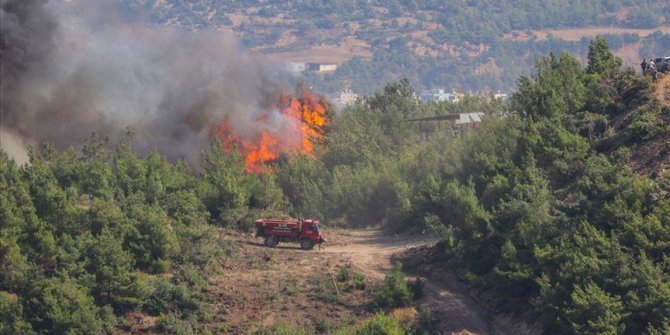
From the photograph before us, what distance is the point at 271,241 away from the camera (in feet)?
256

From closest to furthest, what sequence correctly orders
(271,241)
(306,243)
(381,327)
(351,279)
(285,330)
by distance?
(381,327), (285,330), (351,279), (306,243), (271,241)

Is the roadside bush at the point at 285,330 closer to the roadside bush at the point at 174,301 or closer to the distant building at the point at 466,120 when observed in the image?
the roadside bush at the point at 174,301

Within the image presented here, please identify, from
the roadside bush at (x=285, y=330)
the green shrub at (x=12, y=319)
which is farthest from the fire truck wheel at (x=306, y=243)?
the green shrub at (x=12, y=319)

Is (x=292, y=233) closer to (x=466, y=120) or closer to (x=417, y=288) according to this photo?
(x=417, y=288)

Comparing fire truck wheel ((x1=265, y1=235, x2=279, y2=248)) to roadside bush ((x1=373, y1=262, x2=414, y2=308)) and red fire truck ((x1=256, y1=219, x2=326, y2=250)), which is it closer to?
red fire truck ((x1=256, y1=219, x2=326, y2=250))

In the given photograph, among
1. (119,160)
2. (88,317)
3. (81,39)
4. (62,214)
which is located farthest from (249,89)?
(88,317)

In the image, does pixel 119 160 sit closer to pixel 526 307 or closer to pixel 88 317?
pixel 88 317

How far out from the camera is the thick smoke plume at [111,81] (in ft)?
313

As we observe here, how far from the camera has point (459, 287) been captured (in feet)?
224

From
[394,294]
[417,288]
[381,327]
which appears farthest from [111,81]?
[381,327]

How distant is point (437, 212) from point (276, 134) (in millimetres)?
24812

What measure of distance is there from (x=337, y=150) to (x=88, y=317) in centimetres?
4536

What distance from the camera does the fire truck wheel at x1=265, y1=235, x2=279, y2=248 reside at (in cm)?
7806

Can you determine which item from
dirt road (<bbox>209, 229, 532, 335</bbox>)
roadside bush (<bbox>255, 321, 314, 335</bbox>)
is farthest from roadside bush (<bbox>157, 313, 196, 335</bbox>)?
roadside bush (<bbox>255, 321, 314, 335</bbox>)
